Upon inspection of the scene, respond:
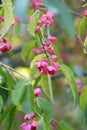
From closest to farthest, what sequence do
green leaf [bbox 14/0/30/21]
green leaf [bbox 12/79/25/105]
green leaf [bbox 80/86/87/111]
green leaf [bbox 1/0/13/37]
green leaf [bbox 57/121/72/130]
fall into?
1. green leaf [bbox 14/0/30/21]
2. green leaf [bbox 1/0/13/37]
3. green leaf [bbox 12/79/25/105]
4. green leaf [bbox 57/121/72/130]
5. green leaf [bbox 80/86/87/111]

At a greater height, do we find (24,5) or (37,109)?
(24,5)

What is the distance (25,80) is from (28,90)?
4 centimetres

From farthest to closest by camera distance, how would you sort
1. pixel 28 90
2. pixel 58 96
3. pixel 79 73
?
pixel 58 96
pixel 79 73
pixel 28 90

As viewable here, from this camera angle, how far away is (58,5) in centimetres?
77

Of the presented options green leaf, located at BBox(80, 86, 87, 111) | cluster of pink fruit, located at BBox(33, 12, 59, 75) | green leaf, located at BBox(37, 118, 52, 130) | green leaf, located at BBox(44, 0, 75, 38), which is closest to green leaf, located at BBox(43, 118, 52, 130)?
green leaf, located at BBox(37, 118, 52, 130)

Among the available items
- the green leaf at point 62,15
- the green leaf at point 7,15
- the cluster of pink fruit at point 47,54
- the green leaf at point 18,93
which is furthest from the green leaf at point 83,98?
the green leaf at point 62,15

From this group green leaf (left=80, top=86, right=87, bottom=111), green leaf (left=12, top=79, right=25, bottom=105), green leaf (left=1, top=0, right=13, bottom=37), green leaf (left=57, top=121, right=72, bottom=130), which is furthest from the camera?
green leaf (left=80, top=86, right=87, bottom=111)

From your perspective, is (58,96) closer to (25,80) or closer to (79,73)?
(79,73)

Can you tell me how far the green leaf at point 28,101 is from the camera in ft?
3.95

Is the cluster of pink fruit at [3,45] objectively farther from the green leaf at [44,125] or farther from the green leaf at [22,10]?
the green leaf at [22,10]

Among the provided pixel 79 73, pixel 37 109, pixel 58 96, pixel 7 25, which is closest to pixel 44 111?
pixel 37 109

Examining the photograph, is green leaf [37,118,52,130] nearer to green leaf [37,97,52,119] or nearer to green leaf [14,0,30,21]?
green leaf [37,97,52,119]

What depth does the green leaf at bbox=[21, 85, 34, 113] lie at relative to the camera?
1.21 m

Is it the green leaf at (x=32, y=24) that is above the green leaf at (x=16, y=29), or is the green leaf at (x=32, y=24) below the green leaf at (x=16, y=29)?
above
